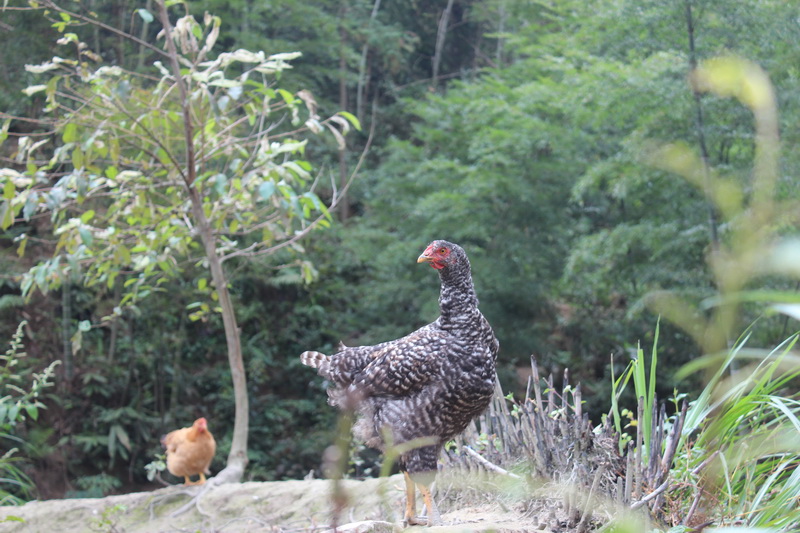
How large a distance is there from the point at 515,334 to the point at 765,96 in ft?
24.5

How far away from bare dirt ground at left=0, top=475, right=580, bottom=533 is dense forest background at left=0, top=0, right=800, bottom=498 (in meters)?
2.19

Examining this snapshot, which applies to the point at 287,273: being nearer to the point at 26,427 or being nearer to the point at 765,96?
the point at 26,427

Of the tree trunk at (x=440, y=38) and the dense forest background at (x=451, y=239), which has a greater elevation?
the tree trunk at (x=440, y=38)

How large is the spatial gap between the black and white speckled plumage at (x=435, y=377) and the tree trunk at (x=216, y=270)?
4.85 ft

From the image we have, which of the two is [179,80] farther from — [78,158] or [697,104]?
[697,104]

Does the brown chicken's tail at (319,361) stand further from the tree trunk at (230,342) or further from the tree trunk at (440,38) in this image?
the tree trunk at (440,38)

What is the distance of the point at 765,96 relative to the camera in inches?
35.3

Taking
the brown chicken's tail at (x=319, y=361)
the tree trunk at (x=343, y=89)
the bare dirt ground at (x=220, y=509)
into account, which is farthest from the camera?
the tree trunk at (x=343, y=89)

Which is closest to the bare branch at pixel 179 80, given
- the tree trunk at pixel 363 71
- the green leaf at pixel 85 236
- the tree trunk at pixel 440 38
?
the green leaf at pixel 85 236

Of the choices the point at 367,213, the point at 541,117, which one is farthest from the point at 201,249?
the point at 541,117

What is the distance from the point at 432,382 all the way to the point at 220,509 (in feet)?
6.00

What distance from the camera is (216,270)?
A: 14.7 feet

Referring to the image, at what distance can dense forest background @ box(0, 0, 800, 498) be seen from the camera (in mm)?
6160

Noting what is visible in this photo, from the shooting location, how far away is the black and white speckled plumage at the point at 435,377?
10.1 ft
